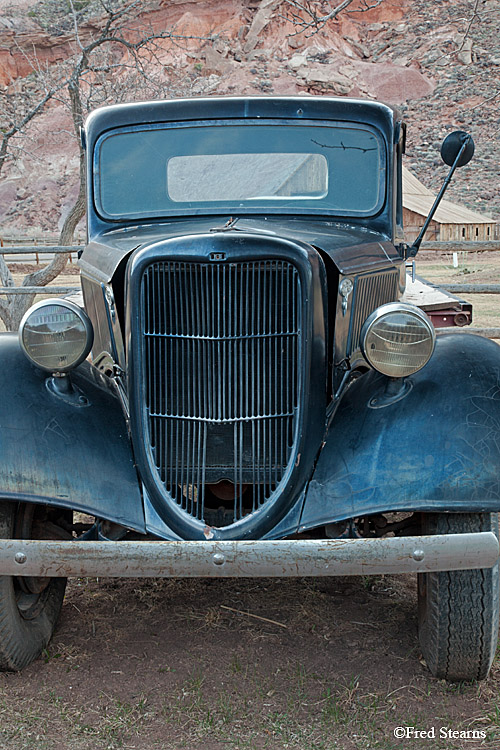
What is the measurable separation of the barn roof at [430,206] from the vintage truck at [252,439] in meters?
24.1

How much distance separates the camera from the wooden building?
29875 mm

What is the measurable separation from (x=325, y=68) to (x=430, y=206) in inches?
786

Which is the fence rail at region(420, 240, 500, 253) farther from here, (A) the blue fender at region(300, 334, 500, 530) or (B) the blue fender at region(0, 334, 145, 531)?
(B) the blue fender at region(0, 334, 145, 531)

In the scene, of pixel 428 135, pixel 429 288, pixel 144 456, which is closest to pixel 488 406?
pixel 144 456

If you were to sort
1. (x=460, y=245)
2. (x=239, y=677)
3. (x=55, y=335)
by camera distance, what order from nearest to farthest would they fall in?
(x=55, y=335)
(x=239, y=677)
(x=460, y=245)

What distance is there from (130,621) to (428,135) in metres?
42.6

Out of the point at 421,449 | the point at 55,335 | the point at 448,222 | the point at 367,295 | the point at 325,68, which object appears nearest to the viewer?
the point at 421,449

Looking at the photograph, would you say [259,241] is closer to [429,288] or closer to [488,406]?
[488,406]

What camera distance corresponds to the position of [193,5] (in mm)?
49625

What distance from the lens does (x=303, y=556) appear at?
2.28 meters

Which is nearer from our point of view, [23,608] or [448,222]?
[23,608]

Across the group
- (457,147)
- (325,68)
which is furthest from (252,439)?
(325,68)

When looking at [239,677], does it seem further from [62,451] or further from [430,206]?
[430,206]

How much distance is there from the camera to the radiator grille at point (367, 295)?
10.2ft
